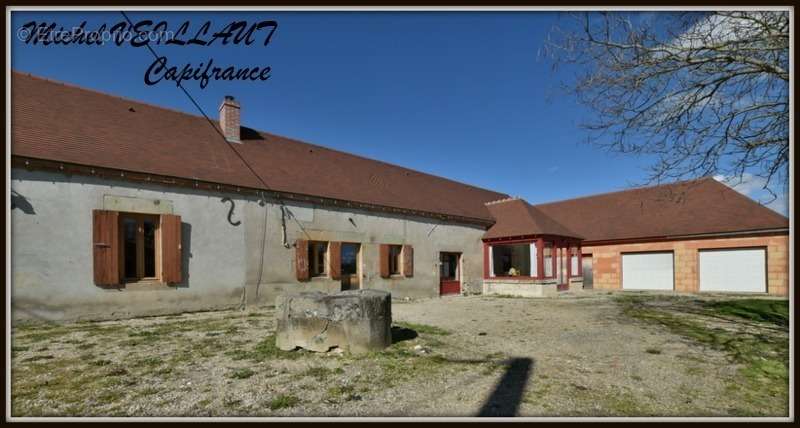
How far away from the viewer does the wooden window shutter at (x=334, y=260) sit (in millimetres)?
12680

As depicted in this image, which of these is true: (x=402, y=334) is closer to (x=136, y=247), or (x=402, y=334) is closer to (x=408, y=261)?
(x=136, y=247)

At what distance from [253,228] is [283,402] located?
7.81 metres

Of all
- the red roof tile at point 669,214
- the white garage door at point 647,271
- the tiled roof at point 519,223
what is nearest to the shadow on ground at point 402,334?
the tiled roof at point 519,223

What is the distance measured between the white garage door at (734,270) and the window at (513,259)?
279 inches

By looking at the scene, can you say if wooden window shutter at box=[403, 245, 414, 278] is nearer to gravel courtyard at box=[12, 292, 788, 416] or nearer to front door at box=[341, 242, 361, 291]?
front door at box=[341, 242, 361, 291]

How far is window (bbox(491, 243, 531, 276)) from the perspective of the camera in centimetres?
2008

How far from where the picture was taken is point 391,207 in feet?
47.5

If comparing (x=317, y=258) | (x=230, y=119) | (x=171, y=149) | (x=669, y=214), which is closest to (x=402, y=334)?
(x=317, y=258)

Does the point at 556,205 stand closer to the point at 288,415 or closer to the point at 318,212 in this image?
the point at 318,212

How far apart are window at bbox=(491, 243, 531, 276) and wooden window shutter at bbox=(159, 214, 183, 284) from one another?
45.9 ft

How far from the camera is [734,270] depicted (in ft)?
A: 53.5

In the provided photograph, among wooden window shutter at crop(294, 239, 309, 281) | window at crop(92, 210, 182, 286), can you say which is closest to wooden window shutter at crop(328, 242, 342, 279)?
wooden window shutter at crop(294, 239, 309, 281)

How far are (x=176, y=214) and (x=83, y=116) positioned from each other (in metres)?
3.58

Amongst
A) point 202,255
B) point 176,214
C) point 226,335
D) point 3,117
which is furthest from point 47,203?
point 226,335
